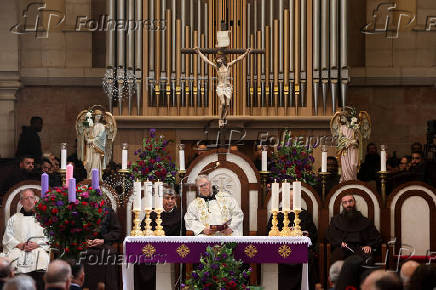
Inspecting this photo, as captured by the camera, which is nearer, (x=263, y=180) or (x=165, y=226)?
(x=165, y=226)

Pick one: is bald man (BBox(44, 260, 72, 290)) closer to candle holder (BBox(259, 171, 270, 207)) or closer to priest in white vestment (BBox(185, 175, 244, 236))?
priest in white vestment (BBox(185, 175, 244, 236))

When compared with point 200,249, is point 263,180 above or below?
above

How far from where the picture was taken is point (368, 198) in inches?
561

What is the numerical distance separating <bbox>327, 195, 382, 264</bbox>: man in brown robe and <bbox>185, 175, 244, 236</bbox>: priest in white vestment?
3.98 ft

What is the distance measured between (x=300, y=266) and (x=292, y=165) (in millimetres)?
2169

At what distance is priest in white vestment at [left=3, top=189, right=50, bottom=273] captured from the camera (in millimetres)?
13180

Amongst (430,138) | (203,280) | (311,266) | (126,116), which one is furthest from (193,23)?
(203,280)

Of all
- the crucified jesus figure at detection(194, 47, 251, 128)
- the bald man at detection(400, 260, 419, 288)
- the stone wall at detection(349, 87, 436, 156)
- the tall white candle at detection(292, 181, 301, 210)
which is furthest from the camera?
the stone wall at detection(349, 87, 436, 156)

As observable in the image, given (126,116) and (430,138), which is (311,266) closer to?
(430,138)

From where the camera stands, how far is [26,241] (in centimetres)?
1343
